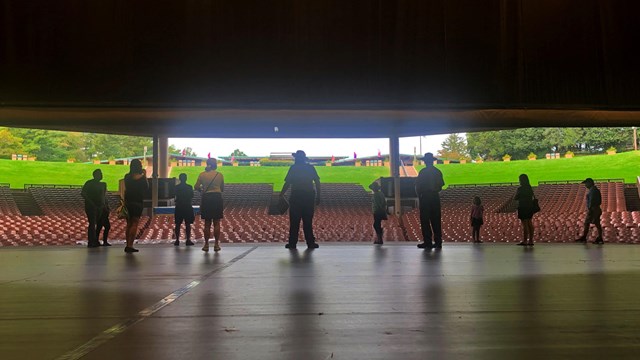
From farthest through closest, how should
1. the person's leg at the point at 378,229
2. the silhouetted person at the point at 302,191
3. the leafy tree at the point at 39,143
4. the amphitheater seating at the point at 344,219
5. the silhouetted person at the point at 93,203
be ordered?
the leafy tree at the point at 39,143 < the amphitheater seating at the point at 344,219 < the person's leg at the point at 378,229 < the silhouetted person at the point at 93,203 < the silhouetted person at the point at 302,191

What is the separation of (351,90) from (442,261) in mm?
2889

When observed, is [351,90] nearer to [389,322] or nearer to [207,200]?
[207,200]

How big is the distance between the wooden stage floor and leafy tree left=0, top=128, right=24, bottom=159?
4796cm

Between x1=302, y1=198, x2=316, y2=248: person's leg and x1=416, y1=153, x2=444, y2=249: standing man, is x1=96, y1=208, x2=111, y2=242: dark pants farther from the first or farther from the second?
x1=416, y1=153, x2=444, y2=249: standing man

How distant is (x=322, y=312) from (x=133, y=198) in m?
5.54

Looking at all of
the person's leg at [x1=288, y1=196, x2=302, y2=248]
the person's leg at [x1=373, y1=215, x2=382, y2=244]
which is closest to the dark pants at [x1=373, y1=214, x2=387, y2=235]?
the person's leg at [x1=373, y1=215, x2=382, y2=244]

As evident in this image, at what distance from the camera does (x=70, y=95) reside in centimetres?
641

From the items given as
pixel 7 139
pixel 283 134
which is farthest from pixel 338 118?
pixel 7 139

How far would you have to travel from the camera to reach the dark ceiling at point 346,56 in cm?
643

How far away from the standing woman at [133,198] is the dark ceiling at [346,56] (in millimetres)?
1208

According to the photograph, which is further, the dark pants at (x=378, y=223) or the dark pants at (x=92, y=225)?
the dark pants at (x=378, y=223)

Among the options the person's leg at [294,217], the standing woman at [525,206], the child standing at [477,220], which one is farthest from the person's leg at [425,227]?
the child standing at [477,220]

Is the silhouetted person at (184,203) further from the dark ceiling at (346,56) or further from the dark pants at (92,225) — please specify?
the dark ceiling at (346,56)

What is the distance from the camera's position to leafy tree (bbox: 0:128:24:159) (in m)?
44.0
